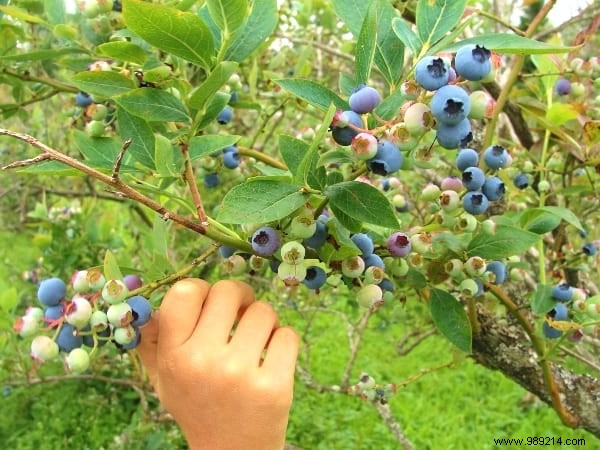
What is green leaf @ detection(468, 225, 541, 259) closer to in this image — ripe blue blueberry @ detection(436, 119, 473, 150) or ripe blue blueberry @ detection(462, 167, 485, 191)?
ripe blue blueberry @ detection(462, 167, 485, 191)

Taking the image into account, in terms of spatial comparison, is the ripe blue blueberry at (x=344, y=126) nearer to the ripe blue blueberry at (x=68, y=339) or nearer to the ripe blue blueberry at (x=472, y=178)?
the ripe blue blueberry at (x=472, y=178)

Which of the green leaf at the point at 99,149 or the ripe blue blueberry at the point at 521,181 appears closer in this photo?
the green leaf at the point at 99,149

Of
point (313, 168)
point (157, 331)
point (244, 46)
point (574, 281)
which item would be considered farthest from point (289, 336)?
point (574, 281)

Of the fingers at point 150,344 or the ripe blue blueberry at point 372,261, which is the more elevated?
the ripe blue blueberry at point 372,261

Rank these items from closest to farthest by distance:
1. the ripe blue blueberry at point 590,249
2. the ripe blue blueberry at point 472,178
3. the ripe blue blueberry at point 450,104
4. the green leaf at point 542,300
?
1. the ripe blue blueberry at point 450,104
2. the ripe blue blueberry at point 472,178
3. the green leaf at point 542,300
4. the ripe blue blueberry at point 590,249

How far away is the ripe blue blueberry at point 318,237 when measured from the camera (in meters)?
0.79

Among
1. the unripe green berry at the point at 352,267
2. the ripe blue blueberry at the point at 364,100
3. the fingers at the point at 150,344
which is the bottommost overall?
the fingers at the point at 150,344


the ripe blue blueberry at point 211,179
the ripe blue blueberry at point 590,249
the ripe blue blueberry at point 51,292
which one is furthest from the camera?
the ripe blue blueberry at point 211,179

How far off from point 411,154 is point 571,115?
660 millimetres

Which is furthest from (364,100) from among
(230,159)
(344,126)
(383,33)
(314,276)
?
(230,159)

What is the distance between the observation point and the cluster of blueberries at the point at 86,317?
29.2 inches

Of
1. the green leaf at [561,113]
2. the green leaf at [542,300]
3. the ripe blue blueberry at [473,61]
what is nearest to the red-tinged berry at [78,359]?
the ripe blue blueberry at [473,61]

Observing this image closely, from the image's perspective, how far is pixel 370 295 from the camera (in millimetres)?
827

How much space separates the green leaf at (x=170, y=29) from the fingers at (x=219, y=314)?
331 mm
